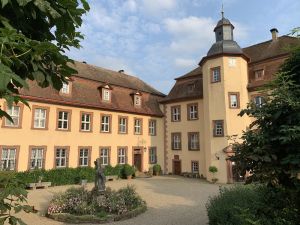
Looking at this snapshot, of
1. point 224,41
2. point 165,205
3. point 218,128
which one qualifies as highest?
point 224,41

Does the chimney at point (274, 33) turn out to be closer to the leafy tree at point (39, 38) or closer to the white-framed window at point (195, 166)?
the white-framed window at point (195, 166)

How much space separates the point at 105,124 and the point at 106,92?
3120 mm

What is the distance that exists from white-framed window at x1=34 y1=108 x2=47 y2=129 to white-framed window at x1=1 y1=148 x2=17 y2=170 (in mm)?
2482

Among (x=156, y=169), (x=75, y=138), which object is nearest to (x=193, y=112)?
(x=156, y=169)

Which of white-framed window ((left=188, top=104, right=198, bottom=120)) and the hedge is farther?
white-framed window ((left=188, top=104, right=198, bottom=120))

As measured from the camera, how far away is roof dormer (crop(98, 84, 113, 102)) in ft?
83.9

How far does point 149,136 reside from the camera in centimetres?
2891

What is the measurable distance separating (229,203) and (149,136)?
2094cm

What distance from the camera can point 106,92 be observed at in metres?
26.0

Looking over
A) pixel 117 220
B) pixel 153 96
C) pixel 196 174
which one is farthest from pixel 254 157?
pixel 153 96

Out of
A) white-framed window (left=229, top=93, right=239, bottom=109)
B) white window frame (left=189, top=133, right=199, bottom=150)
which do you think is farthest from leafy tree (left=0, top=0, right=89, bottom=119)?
white window frame (left=189, top=133, right=199, bottom=150)

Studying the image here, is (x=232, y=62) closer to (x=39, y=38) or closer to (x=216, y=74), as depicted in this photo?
(x=216, y=74)

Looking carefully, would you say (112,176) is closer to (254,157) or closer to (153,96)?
(153,96)

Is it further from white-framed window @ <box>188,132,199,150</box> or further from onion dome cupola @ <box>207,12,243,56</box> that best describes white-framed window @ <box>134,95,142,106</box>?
onion dome cupola @ <box>207,12,243,56</box>
